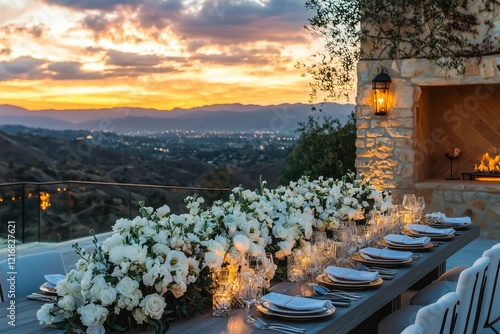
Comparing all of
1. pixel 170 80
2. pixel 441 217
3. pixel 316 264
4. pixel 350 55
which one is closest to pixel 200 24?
pixel 170 80

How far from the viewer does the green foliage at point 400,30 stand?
717 centimetres

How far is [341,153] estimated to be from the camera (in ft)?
28.3

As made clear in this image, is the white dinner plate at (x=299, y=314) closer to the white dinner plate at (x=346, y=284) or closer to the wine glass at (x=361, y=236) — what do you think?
the white dinner plate at (x=346, y=284)

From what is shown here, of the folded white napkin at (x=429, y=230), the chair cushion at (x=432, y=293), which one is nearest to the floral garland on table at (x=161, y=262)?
the chair cushion at (x=432, y=293)

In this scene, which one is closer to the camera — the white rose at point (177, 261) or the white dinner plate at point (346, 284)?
the white rose at point (177, 261)

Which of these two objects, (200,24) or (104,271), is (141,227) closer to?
(104,271)

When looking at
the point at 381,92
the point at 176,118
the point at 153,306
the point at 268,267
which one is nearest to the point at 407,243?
the point at 268,267

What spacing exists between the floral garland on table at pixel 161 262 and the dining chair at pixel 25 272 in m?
0.85

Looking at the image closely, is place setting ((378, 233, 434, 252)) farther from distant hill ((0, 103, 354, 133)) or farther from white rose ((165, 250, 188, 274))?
distant hill ((0, 103, 354, 133))

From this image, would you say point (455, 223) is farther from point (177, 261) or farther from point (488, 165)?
point (488, 165)

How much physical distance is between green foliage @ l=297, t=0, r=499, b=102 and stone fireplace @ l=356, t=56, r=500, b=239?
14cm

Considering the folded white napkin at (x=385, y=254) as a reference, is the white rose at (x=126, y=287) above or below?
above

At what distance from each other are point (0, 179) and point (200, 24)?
408 cm

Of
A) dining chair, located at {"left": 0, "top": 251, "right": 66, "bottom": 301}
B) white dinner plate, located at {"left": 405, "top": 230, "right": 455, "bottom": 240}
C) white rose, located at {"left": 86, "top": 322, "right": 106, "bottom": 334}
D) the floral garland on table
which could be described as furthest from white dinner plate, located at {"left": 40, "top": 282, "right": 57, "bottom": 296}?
white dinner plate, located at {"left": 405, "top": 230, "right": 455, "bottom": 240}
